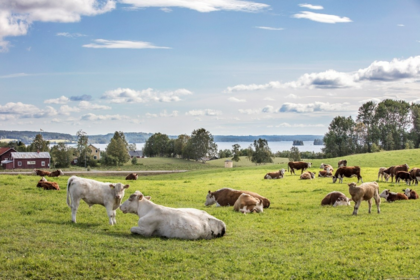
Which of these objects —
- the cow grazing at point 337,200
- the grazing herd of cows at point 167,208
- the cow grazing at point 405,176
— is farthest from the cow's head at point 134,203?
the cow grazing at point 405,176

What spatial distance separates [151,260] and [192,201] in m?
10.7

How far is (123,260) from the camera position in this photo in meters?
8.63

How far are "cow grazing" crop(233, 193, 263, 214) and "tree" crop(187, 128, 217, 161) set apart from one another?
108m

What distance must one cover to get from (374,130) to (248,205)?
90645mm

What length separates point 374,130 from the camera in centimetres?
9731

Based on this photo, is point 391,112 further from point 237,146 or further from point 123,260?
point 123,260

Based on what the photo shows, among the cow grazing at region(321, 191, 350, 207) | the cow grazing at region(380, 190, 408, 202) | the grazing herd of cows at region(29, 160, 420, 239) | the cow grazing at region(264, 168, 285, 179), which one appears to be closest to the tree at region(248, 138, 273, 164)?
the cow grazing at region(264, 168, 285, 179)

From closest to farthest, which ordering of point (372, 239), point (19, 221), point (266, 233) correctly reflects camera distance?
point (372, 239), point (266, 233), point (19, 221)

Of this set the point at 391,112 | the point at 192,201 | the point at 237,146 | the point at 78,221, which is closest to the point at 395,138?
the point at 391,112

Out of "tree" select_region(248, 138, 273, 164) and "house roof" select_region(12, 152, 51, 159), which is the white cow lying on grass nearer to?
"house roof" select_region(12, 152, 51, 159)

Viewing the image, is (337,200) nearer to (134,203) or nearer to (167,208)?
(167,208)

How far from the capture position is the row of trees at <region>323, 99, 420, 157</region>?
316 feet

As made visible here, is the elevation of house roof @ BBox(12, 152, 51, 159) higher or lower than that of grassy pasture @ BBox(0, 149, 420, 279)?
higher

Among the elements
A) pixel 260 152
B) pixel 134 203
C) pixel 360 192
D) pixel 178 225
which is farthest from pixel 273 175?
pixel 260 152
